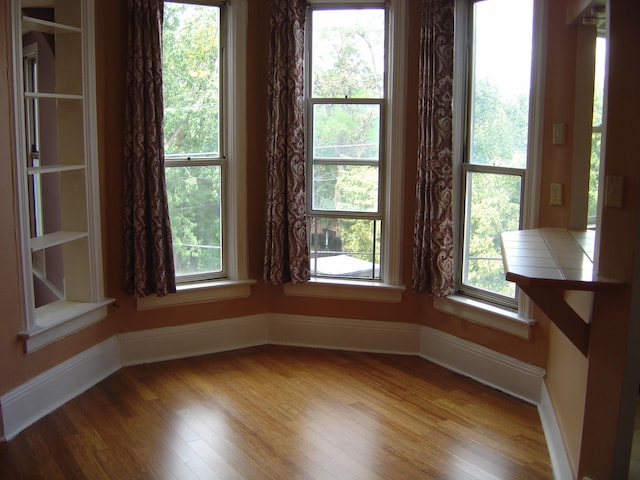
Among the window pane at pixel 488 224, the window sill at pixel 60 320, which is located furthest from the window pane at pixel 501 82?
the window sill at pixel 60 320

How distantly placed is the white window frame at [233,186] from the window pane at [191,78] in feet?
0.25

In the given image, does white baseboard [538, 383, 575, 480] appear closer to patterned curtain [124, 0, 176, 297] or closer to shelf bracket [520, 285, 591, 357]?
shelf bracket [520, 285, 591, 357]

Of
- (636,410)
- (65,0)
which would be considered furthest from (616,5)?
(65,0)

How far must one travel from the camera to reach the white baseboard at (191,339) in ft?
15.9

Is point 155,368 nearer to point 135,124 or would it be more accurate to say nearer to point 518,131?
point 135,124

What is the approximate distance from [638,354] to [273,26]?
10.4 feet

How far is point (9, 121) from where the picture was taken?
3695 mm

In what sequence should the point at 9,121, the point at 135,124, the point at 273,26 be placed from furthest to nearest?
the point at 273,26
the point at 135,124
the point at 9,121

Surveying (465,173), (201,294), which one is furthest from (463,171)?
(201,294)

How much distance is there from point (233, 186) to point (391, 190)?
3.50 feet

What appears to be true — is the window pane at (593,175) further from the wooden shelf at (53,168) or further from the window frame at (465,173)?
the wooden shelf at (53,168)

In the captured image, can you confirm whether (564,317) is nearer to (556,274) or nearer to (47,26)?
(556,274)

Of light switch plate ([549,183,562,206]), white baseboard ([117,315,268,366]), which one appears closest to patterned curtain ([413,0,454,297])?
light switch plate ([549,183,562,206])

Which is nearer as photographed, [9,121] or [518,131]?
[9,121]
